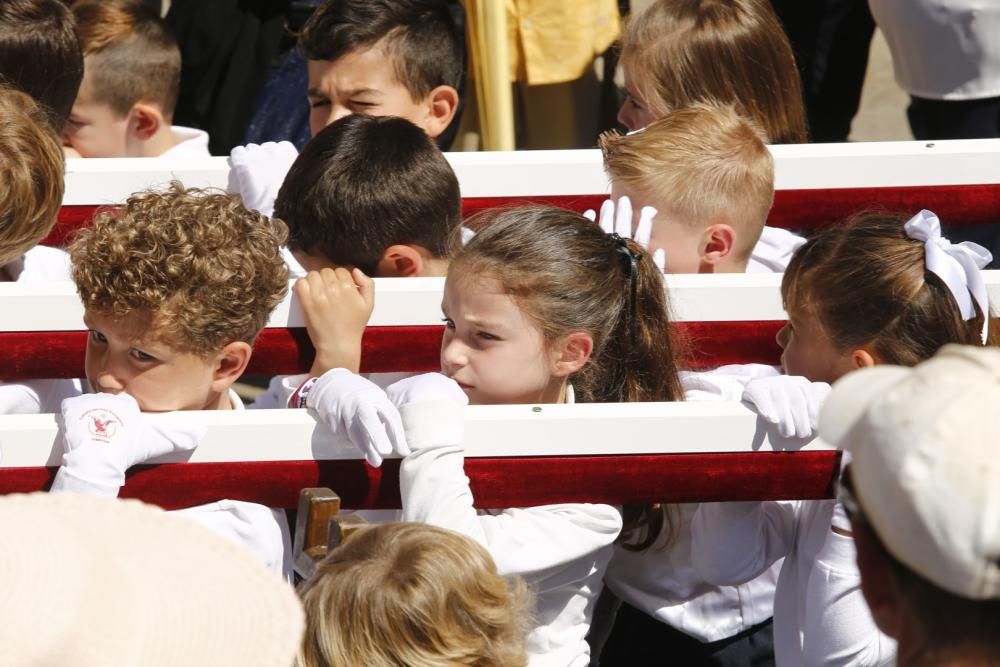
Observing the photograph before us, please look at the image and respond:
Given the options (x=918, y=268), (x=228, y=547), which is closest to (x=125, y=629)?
(x=228, y=547)

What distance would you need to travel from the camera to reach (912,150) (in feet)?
9.37

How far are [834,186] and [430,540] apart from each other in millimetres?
1361

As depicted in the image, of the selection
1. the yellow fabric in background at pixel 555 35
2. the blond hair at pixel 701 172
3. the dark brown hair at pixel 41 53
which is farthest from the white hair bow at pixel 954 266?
the yellow fabric in background at pixel 555 35

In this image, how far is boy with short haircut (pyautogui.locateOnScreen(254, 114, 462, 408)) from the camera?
2699mm

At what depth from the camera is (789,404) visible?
6.98ft

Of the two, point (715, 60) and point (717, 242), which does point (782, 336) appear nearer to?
point (717, 242)

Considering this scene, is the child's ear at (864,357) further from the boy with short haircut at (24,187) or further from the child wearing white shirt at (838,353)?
the boy with short haircut at (24,187)

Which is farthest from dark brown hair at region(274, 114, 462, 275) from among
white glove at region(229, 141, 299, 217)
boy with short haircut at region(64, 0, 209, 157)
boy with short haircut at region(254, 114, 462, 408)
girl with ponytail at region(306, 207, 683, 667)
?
boy with short haircut at region(64, 0, 209, 157)

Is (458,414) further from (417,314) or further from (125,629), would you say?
(125,629)

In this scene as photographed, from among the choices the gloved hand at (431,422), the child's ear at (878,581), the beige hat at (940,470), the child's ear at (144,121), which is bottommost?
the child's ear at (144,121)

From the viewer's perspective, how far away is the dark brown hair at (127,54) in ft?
12.7

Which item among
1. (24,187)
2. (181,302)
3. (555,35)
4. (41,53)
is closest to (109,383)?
(181,302)

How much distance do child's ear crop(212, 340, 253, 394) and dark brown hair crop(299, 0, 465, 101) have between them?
1199mm

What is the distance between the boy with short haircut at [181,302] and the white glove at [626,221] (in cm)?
71
